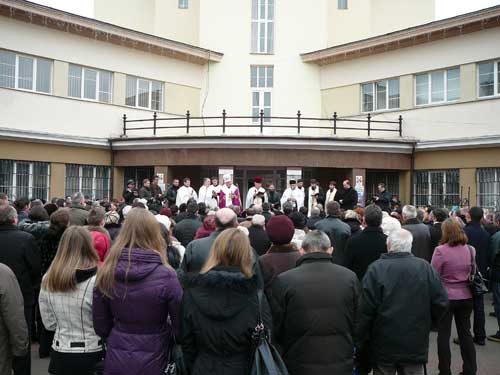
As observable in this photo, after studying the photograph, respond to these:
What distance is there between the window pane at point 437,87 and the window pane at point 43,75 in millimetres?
15081

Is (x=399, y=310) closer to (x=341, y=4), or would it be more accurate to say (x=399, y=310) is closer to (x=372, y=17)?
(x=341, y=4)

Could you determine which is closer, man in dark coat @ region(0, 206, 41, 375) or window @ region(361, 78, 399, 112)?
man in dark coat @ region(0, 206, 41, 375)

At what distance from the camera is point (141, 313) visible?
380 centimetres

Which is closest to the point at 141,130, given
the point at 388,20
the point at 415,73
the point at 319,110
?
the point at 319,110

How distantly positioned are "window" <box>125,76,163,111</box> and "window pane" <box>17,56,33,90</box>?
415cm

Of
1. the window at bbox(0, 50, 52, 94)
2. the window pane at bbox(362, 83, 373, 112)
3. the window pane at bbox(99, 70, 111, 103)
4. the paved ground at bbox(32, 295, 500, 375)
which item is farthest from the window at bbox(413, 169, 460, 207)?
the window at bbox(0, 50, 52, 94)

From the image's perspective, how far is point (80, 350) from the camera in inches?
170

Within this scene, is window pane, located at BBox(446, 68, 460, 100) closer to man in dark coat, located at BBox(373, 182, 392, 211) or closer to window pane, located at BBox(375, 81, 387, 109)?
window pane, located at BBox(375, 81, 387, 109)

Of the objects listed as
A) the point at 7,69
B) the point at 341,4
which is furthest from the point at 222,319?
the point at 341,4

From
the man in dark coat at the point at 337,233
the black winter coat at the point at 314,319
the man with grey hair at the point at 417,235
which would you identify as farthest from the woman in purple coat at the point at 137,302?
the man with grey hair at the point at 417,235

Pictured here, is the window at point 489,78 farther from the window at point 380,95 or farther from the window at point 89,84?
the window at point 89,84

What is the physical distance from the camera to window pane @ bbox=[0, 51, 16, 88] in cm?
1859

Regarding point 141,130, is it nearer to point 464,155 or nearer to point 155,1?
point 155,1

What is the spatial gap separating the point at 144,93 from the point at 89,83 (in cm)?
263
